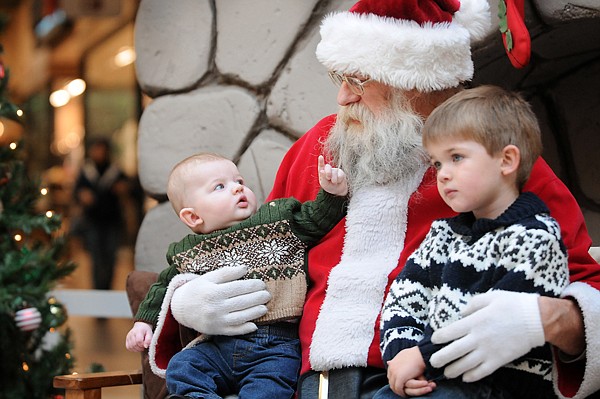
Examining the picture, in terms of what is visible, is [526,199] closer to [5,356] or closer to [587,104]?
[587,104]

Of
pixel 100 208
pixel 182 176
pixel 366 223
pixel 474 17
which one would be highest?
pixel 474 17

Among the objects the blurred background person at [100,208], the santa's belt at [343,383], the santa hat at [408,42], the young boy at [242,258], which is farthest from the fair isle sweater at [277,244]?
the blurred background person at [100,208]

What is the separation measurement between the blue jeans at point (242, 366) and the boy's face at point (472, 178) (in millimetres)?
651

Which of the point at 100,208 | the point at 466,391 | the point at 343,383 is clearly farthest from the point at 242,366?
the point at 100,208

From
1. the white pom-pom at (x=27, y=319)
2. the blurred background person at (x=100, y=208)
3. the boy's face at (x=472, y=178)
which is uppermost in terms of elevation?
the boy's face at (x=472, y=178)

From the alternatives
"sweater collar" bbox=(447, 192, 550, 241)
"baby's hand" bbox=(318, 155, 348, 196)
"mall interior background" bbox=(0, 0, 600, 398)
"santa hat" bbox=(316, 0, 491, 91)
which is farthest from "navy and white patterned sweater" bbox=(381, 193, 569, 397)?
"mall interior background" bbox=(0, 0, 600, 398)

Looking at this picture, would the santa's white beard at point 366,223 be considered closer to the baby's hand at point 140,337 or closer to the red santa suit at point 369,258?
the red santa suit at point 369,258

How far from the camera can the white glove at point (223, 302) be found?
87.3 inches

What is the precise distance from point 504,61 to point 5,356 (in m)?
2.22

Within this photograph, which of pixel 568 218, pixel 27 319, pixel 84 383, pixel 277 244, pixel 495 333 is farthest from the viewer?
pixel 27 319

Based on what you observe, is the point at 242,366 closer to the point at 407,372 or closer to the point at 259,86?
the point at 407,372

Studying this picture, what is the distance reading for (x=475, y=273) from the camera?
1816 mm

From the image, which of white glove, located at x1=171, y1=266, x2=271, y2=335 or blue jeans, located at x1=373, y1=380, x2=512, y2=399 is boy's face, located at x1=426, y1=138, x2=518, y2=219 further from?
white glove, located at x1=171, y1=266, x2=271, y2=335

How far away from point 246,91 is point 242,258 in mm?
960
